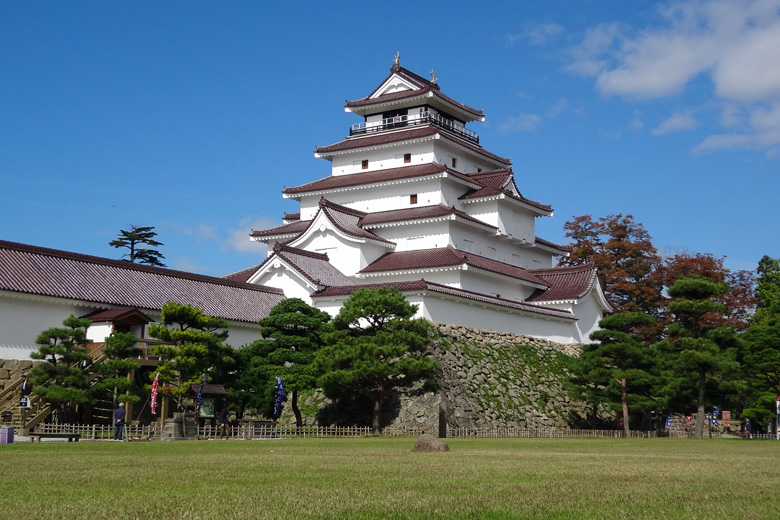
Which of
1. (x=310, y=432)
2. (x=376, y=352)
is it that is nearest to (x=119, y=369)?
(x=310, y=432)

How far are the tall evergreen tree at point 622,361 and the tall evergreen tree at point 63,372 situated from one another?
19173mm

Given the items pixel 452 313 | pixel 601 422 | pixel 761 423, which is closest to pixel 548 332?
pixel 601 422

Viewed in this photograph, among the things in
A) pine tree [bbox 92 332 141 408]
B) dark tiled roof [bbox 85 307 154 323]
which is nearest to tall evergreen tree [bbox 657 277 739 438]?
pine tree [bbox 92 332 141 408]

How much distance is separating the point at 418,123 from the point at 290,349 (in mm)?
19128

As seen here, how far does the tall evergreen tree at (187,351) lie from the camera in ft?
90.3

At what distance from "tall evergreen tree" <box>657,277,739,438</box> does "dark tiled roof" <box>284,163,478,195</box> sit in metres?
14.1

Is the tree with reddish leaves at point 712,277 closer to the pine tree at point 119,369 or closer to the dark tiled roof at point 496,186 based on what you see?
the dark tiled roof at point 496,186

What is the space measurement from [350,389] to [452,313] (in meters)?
8.00

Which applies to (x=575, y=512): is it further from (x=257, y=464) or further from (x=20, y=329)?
(x=20, y=329)

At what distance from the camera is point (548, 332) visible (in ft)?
137

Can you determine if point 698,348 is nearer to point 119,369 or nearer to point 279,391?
point 279,391

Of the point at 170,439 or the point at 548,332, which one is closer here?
the point at 170,439

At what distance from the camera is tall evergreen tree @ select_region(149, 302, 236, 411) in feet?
90.3

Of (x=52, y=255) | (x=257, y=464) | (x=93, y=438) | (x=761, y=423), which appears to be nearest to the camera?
(x=257, y=464)
